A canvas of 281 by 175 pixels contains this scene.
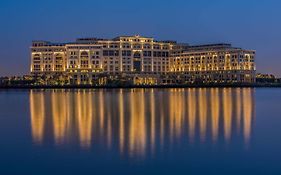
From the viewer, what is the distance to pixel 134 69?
11181 centimetres

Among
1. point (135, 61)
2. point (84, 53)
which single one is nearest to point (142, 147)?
point (84, 53)

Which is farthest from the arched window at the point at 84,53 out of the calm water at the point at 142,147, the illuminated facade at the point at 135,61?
A: the calm water at the point at 142,147

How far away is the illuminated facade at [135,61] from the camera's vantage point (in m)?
108

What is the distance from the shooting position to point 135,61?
11331cm

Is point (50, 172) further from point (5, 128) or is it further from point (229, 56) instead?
point (229, 56)

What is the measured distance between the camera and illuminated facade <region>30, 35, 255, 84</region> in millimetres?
108188

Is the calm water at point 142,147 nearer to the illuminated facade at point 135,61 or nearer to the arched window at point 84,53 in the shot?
the arched window at point 84,53

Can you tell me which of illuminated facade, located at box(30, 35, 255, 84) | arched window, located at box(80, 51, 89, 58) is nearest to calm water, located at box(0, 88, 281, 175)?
arched window, located at box(80, 51, 89, 58)

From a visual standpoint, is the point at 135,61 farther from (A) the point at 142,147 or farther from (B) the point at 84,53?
(A) the point at 142,147

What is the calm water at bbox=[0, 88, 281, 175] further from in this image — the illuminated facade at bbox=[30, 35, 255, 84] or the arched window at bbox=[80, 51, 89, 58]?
the illuminated facade at bbox=[30, 35, 255, 84]

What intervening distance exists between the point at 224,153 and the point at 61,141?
5340mm

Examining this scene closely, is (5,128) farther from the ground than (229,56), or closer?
closer

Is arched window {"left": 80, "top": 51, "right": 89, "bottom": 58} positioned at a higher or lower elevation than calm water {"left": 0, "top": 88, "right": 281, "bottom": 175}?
higher

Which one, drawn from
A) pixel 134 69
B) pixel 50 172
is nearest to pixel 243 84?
pixel 134 69
